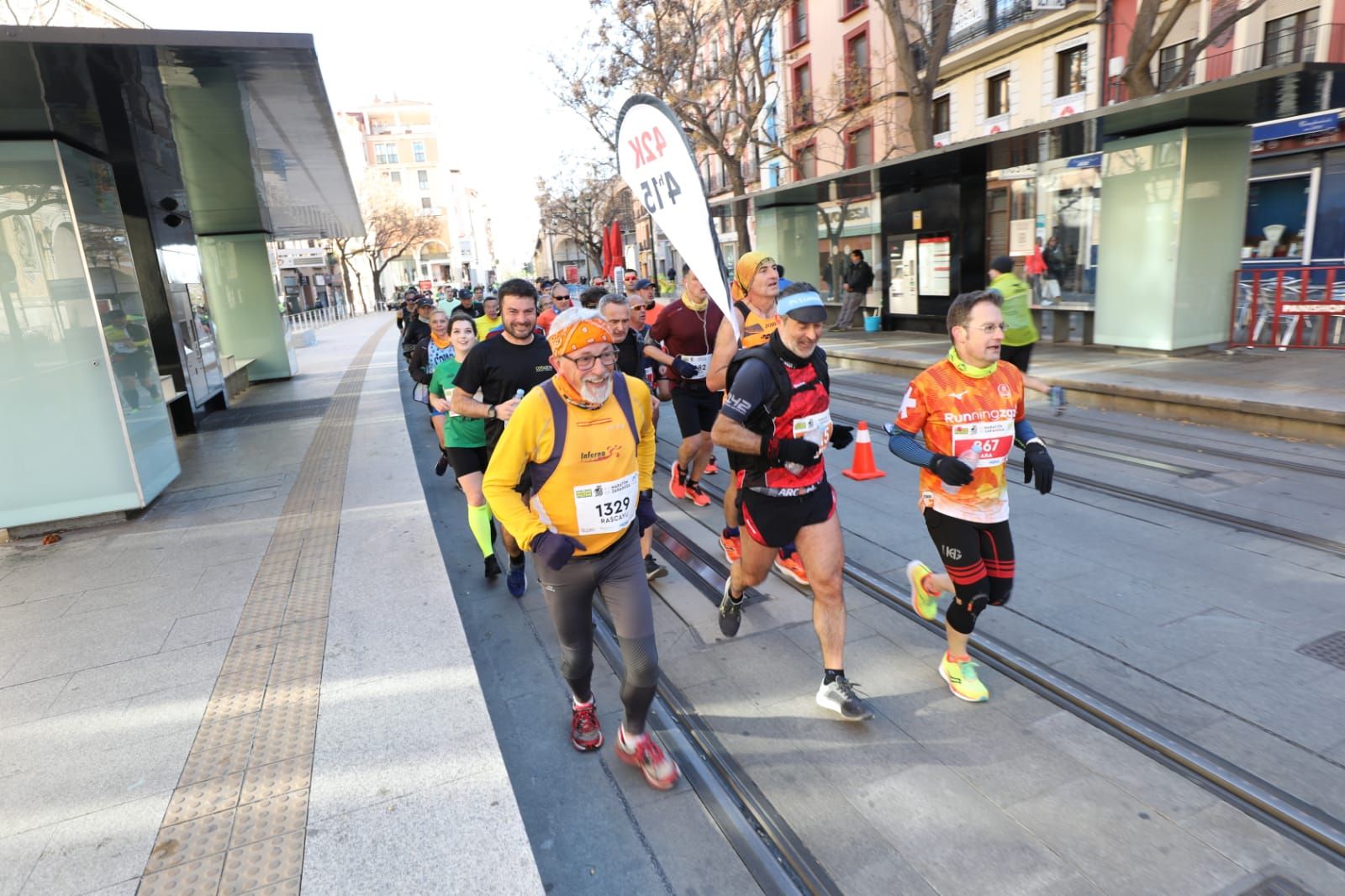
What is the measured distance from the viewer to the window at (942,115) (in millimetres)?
27297

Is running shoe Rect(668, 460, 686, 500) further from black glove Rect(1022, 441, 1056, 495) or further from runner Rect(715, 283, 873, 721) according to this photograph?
black glove Rect(1022, 441, 1056, 495)

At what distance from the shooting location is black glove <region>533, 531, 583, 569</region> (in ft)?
9.41

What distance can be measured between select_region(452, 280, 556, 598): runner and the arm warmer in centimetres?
220

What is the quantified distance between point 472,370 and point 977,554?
3071 mm

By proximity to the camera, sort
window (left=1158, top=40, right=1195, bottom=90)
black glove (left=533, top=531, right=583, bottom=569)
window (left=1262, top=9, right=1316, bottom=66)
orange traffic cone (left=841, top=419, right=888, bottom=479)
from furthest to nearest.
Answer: window (left=1158, top=40, right=1195, bottom=90) < window (left=1262, top=9, right=1316, bottom=66) < orange traffic cone (left=841, top=419, right=888, bottom=479) < black glove (left=533, top=531, right=583, bottom=569)

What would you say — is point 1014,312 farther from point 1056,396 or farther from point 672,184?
point 672,184

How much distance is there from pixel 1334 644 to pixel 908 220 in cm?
1587

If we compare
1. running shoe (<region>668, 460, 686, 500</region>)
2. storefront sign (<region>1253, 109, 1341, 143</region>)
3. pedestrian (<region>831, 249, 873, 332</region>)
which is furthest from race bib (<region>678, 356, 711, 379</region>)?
storefront sign (<region>1253, 109, 1341, 143</region>)

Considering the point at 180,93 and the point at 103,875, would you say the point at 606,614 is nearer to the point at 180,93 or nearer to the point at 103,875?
the point at 103,875

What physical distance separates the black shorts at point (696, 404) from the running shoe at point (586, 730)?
3329 mm

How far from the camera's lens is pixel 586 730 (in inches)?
139

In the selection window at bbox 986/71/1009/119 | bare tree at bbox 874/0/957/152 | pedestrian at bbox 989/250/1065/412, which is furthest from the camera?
window at bbox 986/71/1009/119

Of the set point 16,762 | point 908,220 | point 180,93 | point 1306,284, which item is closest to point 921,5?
point 908,220

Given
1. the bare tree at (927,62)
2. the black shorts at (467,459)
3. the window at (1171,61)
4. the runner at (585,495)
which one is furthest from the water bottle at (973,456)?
the window at (1171,61)
